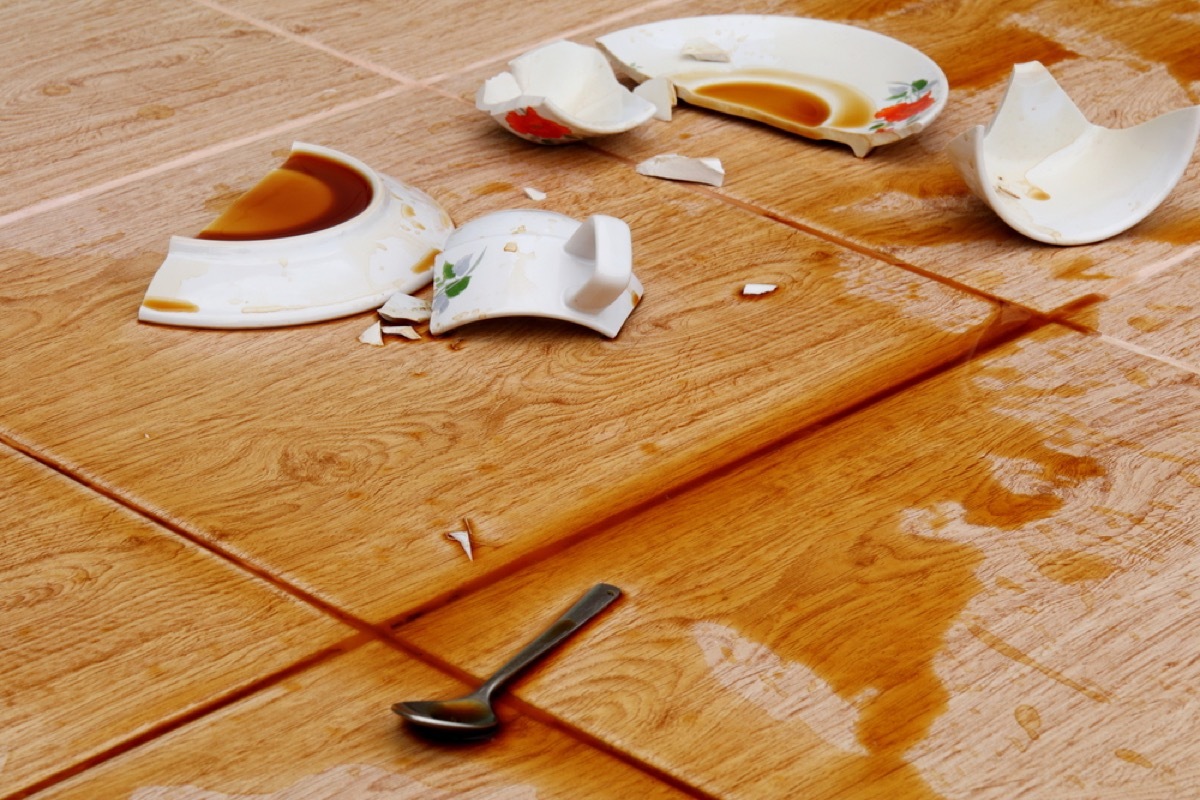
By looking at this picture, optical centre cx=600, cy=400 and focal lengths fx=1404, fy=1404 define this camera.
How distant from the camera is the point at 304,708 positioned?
2.95 feet

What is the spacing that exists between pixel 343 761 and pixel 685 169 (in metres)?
0.91

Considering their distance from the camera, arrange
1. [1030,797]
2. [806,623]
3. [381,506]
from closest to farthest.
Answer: [1030,797] < [806,623] < [381,506]

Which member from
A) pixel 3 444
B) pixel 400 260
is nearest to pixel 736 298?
pixel 400 260

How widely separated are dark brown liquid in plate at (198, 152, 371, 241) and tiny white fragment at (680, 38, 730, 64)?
0.59 metres

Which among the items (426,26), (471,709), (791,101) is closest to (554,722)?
(471,709)

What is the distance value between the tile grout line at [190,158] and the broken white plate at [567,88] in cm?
16

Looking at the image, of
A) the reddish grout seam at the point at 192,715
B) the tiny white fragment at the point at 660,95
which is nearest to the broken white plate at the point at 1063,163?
the tiny white fragment at the point at 660,95

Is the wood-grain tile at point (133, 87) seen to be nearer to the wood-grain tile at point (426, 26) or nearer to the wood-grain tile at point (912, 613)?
the wood-grain tile at point (426, 26)

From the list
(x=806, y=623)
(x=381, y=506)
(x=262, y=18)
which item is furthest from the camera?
(x=262, y=18)

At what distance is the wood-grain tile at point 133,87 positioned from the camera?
5.32ft

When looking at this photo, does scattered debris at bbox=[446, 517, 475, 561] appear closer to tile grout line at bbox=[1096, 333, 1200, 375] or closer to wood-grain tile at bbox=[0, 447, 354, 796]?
wood-grain tile at bbox=[0, 447, 354, 796]

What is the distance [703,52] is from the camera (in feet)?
6.06

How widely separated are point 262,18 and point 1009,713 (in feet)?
5.02

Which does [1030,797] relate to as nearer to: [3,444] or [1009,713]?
[1009,713]
